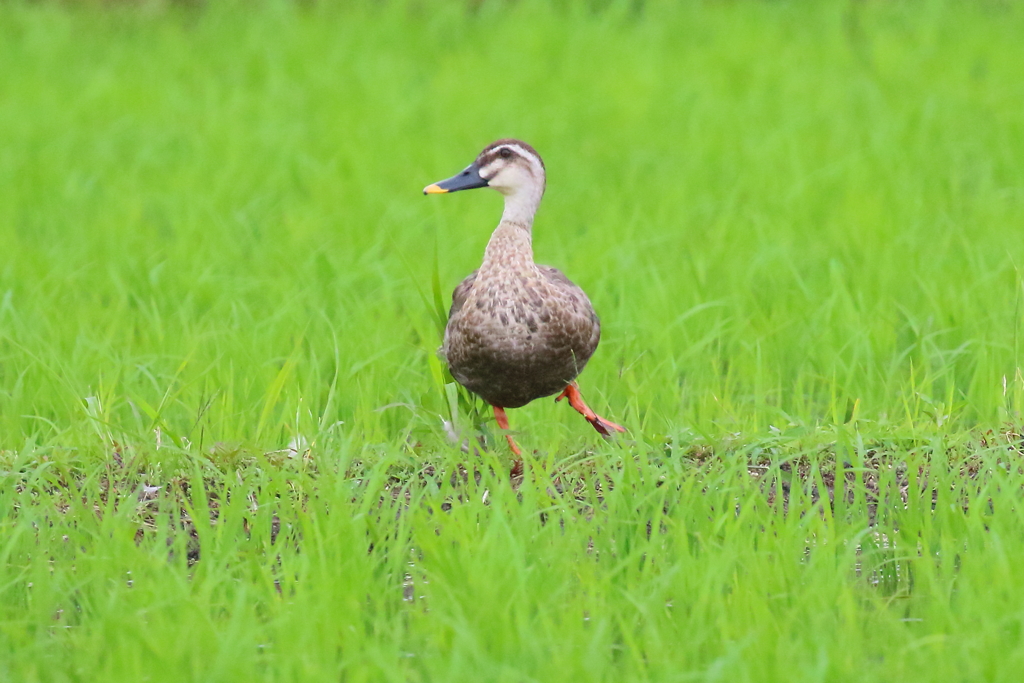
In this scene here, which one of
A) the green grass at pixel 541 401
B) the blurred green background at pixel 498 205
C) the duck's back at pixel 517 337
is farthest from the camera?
the blurred green background at pixel 498 205

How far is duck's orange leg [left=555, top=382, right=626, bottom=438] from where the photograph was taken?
4750 millimetres

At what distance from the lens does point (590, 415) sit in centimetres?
476

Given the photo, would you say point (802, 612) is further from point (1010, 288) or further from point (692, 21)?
point (692, 21)

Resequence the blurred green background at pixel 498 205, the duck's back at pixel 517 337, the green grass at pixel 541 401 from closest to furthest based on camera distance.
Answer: the green grass at pixel 541 401
the duck's back at pixel 517 337
the blurred green background at pixel 498 205

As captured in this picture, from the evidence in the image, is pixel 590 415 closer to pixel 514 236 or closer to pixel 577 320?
pixel 577 320

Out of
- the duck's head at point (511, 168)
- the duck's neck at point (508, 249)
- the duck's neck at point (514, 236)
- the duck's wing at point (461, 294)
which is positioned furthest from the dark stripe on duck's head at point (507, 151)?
the duck's wing at point (461, 294)

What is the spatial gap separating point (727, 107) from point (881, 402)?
4.94m

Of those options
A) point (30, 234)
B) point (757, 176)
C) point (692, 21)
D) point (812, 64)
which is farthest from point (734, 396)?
point (692, 21)

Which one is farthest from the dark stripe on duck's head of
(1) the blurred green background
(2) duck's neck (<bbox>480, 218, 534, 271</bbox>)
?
(1) the blurred green background

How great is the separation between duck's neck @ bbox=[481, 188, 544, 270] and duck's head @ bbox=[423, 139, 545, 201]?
0.02 metres

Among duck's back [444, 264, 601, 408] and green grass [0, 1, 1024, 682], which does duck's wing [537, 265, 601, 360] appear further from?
green grass [0, 1, 1024, 682]

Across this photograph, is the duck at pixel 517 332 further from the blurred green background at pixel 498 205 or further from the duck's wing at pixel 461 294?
the blurred green background at pixel 498 205

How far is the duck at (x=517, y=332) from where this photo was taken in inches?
180

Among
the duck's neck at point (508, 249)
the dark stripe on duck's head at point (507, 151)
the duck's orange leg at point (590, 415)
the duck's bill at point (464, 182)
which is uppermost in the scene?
the dark stripe on duck's head at point (507, 151)
